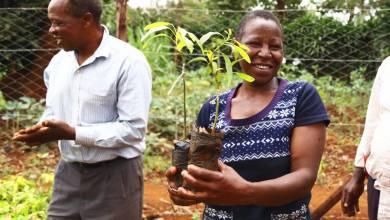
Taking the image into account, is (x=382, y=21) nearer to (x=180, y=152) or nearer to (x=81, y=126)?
(x=81, y=126)

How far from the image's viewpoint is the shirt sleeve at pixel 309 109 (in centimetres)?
168

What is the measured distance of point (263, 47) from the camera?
176 cm

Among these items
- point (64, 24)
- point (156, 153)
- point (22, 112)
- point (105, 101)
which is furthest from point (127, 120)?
point (22, 112)

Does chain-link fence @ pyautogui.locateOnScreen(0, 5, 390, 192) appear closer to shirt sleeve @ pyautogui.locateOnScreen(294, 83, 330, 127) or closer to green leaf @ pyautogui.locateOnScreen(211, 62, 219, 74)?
shirt sleeve @ pyautogui.locateOnScreen(294, 83, 330, 127)

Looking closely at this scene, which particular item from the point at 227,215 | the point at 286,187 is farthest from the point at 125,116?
the point at 286,187

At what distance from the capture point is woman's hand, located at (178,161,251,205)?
53.5 inches

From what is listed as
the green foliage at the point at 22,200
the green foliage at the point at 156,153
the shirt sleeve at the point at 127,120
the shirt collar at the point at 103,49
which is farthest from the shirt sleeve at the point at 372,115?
the green foliage at the point at 156,153

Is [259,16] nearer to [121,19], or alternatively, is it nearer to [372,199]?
[372,199]

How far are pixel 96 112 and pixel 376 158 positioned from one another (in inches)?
47.9

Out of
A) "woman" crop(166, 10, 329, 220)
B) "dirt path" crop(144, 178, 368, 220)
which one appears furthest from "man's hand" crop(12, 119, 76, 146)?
"dirt path" crop(144, 178, 368, 220)

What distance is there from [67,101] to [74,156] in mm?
256

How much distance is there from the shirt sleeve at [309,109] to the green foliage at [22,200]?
265 centimetres

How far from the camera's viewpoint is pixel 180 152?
1.50 metres

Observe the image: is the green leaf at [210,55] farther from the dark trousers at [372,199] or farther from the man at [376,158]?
the dark trousers at [372,199]
